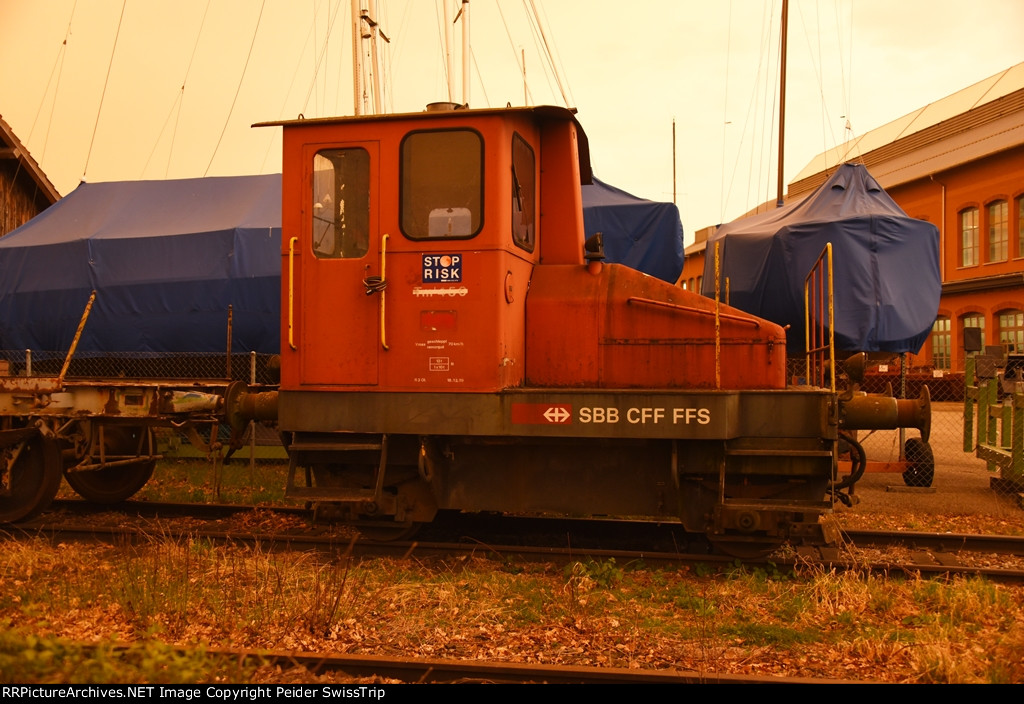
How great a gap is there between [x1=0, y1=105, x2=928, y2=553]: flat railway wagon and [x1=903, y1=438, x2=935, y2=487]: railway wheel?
12.2 ft

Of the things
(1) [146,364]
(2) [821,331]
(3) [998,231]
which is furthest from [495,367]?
(3) [998,231]

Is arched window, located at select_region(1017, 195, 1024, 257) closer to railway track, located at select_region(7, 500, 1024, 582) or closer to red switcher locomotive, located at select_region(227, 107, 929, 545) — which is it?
railway track, located at select_region(7, 500, 1024, 582)

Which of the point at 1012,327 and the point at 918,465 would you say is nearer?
the point at 918,465

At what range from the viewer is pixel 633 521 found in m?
7.72

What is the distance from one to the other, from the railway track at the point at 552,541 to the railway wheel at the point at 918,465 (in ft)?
9.63

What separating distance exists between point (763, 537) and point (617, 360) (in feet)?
5.91

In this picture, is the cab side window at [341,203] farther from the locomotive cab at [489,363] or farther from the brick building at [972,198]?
the brick building at [972,198]

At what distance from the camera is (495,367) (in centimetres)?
613

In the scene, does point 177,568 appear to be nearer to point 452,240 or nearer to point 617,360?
point 452,240

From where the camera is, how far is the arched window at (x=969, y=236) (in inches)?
1098

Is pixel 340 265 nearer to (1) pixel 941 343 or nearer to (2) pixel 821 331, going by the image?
(2) pixel 821 331

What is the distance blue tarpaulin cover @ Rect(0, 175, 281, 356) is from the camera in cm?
1289

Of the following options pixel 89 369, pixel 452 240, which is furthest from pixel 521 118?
pixel 89 369

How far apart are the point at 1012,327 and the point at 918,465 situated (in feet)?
64.8
